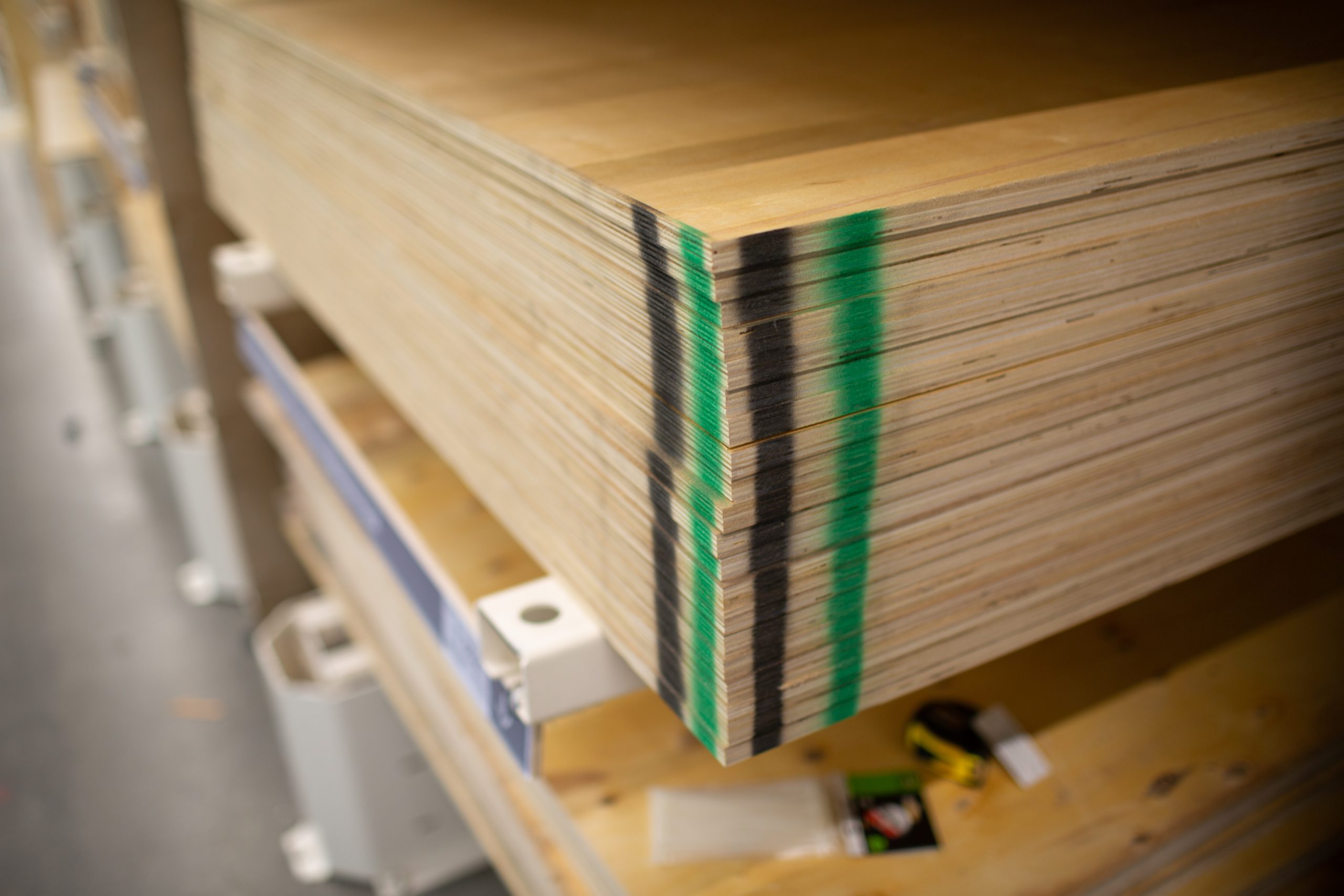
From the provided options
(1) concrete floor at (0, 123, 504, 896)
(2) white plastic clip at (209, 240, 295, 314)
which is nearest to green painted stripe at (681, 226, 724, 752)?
(2) white plastic clip at (209, 240, 295, 314)

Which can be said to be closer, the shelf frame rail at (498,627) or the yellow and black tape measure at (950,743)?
the shelf frame rail at (498,627)

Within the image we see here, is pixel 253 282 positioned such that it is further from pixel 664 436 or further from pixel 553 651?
pixel 664 436

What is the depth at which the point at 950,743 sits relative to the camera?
1.12 meters

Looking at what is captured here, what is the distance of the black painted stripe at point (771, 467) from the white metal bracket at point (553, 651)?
7.7 inches

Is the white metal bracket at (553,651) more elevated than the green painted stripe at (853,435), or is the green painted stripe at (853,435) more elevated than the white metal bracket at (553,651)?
the green painted stripe at (853,435)

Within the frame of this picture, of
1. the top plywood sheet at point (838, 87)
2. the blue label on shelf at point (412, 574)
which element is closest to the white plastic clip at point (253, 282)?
the blue label on shelf at point (412, 574)

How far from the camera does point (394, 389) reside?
46.9 inches

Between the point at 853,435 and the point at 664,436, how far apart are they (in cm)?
12

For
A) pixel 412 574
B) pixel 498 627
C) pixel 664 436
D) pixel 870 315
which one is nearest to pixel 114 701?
pixel 412 574

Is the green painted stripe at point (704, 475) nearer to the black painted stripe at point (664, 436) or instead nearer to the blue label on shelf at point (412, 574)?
the black painted stripe at point (664, 436)

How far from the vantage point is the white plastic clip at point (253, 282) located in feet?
6.01

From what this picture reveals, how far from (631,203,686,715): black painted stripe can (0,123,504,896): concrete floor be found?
1.81 meters

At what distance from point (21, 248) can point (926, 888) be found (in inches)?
271

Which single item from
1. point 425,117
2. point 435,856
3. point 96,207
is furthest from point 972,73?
point 96,207
